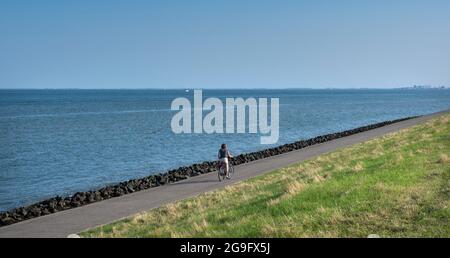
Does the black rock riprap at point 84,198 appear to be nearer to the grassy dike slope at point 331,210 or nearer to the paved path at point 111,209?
the paved path at point 111,209

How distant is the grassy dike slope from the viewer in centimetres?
1024

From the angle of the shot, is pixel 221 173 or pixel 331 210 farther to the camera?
pixel 221 173

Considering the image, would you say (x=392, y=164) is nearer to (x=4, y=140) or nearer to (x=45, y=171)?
(x=45, y=171)

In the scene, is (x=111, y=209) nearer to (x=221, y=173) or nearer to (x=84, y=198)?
(x=84, y=198)

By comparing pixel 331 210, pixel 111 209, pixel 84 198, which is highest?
pixel 331 210

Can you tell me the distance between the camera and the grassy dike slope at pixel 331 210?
10.2 meters

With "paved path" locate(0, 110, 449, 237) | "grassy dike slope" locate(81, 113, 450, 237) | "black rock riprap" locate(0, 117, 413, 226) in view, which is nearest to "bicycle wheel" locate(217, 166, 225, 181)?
"paved path" locate(0, 110, 449, 237)

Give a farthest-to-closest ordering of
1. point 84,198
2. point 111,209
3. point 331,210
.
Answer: point 84,198 < point 111,209 < point 331,210

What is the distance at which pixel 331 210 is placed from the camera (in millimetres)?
11320

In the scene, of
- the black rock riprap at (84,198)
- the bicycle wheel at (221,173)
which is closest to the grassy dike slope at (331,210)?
the bicycle wheel at (221,173)

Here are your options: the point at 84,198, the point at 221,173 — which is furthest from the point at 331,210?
the point at 84,198

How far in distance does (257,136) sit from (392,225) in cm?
4693

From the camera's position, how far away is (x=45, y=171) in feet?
111
